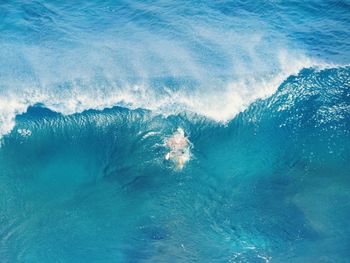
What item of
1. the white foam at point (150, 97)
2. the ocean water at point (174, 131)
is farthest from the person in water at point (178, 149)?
the white foam at point (150, 97)

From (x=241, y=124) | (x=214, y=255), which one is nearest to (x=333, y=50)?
(x=241, y=124)

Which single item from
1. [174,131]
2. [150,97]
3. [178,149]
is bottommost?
[178,149]

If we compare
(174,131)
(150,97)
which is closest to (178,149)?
(174,131)

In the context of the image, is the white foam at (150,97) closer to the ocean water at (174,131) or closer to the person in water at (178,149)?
the ocean water at (174,131)

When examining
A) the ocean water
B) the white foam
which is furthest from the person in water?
the white foam

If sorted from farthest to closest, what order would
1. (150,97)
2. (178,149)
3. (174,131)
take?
(150,97) → (174,131) → (178,149)

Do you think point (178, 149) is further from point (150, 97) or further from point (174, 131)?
point (150, 97)
